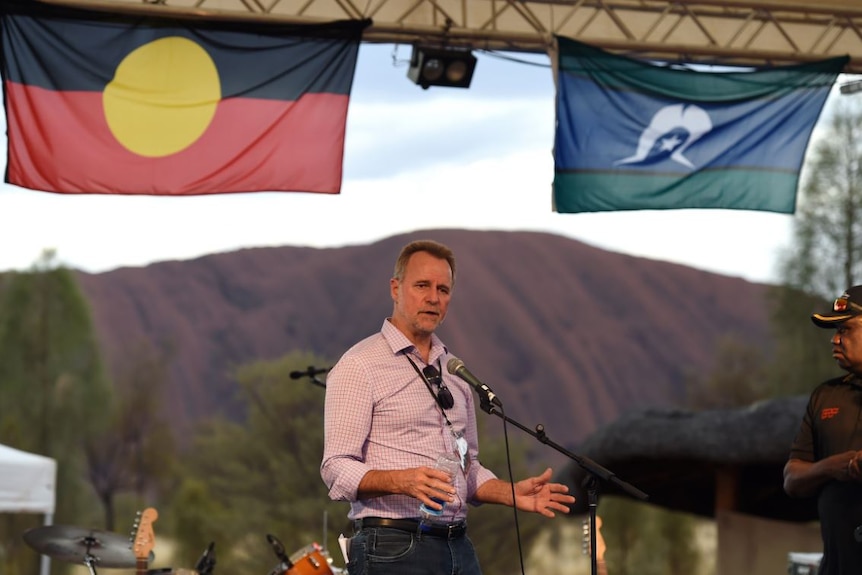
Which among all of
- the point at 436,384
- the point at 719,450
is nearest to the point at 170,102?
the point at 436,384

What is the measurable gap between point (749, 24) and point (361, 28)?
2617mm

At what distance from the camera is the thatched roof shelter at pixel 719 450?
13156mm

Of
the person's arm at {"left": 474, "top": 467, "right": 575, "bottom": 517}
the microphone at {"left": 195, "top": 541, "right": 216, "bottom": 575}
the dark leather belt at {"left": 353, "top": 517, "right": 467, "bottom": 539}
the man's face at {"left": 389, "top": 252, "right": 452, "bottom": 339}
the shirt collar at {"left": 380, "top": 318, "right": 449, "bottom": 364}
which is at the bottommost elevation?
the microphone at {"left": 195, "top": 541, "right": 216, "bottom": 575}

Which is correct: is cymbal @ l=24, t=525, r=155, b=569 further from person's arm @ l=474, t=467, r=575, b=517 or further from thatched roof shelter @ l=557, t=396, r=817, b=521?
thatched roof shelter @ l=557, t=396, r=817, b=521

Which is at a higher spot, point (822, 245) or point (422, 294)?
point (822, 245)

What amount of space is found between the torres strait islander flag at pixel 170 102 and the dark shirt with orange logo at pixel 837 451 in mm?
3840

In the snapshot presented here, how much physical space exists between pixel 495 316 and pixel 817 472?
61633mm

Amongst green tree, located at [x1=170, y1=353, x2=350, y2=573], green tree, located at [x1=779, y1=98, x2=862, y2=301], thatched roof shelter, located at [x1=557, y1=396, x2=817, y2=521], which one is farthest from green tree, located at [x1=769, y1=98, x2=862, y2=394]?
thatched roof shelter, located at [x1=557, y1=396, x2=817, y2=521]

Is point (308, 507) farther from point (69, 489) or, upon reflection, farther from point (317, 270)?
point (317, 270)

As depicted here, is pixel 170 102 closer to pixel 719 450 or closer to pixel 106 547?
pixel 106 547

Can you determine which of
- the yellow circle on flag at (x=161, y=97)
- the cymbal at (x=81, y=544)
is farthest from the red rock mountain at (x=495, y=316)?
the cymbal at (x=81, y=544)

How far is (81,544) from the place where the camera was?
6.80m

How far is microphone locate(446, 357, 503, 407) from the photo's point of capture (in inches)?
134

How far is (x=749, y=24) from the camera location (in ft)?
26.6
